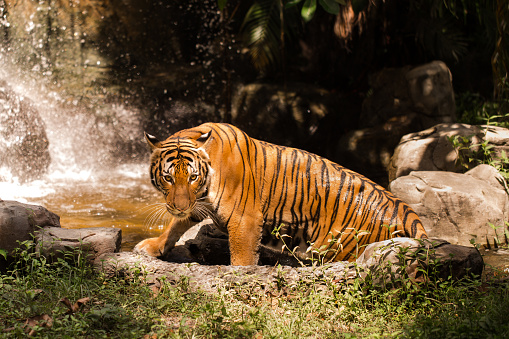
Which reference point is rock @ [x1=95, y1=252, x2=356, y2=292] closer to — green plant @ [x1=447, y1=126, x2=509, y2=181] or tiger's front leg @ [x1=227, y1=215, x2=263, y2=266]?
tiger's front leg @ [x1=227, y1=215, x2=263, y2=266]

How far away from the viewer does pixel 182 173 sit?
389 cm

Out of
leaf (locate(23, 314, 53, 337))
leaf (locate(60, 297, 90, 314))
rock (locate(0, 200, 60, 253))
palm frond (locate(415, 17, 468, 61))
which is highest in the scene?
palm frond (locate(415, 17, 468, 61))

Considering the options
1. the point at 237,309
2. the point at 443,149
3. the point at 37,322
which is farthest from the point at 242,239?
the point at 443,149

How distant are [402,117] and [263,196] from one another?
518 cm

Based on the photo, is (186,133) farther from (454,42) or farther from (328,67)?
(454,42)

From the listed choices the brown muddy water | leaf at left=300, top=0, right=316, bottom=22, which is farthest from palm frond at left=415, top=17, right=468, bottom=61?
leaf at left=300, top=0, right=316, bottom=22

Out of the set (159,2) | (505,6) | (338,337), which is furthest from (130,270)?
(159,2)

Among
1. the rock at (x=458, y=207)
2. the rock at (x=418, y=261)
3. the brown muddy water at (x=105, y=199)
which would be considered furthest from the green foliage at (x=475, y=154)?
the rock at (x=418, y=261)

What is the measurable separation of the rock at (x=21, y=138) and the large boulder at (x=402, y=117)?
17.5 feet

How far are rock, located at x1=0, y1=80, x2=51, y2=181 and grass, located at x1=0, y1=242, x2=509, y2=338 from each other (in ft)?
18.9

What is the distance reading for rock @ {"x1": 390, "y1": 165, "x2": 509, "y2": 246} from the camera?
5.37 meters

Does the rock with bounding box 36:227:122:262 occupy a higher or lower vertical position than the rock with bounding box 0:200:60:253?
lower

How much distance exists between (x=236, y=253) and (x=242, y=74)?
7.19 m

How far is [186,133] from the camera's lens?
13.8 feet
